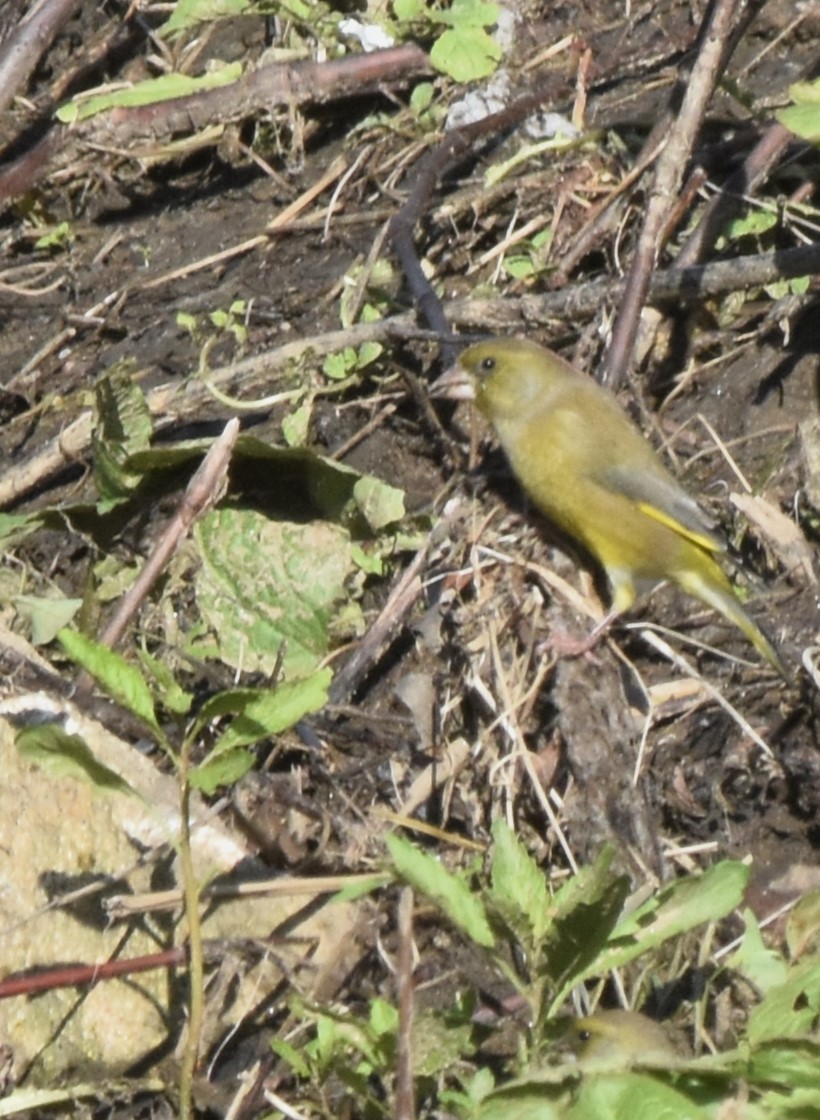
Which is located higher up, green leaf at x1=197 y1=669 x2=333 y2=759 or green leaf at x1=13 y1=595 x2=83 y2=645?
green leaf at x1=197 y1=669 x2=333 y2=759

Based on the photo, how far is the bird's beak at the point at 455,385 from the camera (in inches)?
195

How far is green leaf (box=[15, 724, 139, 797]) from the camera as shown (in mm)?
3205

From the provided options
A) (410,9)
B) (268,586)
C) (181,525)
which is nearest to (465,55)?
(410,9)

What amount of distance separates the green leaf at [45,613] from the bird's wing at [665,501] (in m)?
1.55

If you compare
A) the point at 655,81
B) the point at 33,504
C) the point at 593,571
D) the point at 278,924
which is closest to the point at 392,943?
the point at 278,924

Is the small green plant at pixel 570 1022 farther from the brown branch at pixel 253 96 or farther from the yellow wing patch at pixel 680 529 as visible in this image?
the brown branch at pixel 253 96

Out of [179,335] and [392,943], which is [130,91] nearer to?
[179,335]

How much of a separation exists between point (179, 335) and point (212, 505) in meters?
1.18

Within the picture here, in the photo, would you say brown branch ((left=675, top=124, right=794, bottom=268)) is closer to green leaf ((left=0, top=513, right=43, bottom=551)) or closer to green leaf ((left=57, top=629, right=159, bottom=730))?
green leaf ((left=0, top=513, right=43, bottom=551))

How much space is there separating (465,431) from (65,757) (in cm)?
228

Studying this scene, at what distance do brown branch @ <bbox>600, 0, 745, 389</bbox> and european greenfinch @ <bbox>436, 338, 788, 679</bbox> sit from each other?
5.2 inches

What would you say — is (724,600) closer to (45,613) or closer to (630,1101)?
(45,613)

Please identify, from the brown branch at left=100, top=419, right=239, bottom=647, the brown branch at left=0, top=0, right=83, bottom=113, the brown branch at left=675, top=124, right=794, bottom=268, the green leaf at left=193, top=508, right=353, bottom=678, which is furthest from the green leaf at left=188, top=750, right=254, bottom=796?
the brown branch at left=0, top=0, right=83, bottom=113

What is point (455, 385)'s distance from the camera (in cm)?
500
